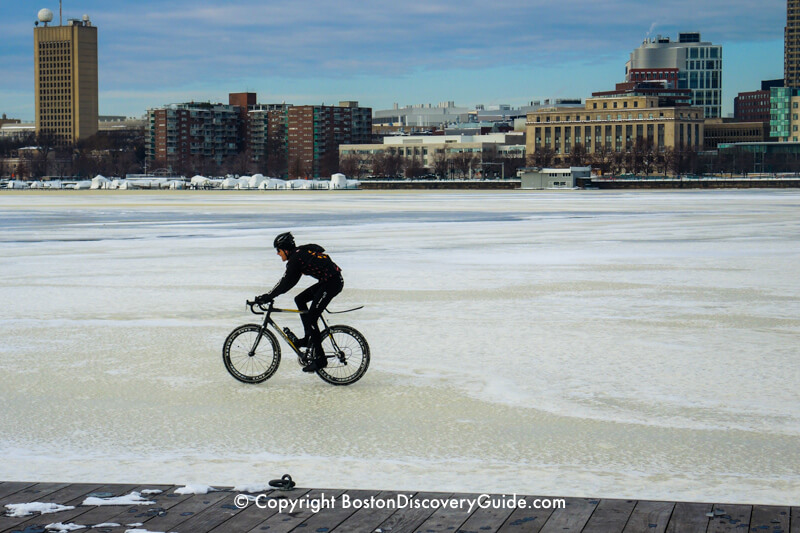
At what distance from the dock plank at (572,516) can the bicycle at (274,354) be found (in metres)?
4.60

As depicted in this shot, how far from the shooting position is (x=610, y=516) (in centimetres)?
632

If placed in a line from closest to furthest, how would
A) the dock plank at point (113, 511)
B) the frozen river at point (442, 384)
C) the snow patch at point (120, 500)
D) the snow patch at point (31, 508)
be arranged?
1. the dock plank at point (113, 511)
2. the snow patch at point (31, 508)
3. the snow patch at point (120, 500)
4. the frozen river at point (442, 384)

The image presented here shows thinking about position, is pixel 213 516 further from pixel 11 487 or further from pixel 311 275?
pixel 311 275

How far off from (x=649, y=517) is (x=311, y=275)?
15.7ft

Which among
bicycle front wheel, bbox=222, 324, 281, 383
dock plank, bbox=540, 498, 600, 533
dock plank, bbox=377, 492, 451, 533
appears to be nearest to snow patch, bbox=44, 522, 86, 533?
dock plank, bbox=377, 492, 451, 533

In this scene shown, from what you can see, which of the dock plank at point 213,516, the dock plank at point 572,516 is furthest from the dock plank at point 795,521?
the dock plank at point 213,516

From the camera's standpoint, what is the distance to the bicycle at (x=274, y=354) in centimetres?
1099

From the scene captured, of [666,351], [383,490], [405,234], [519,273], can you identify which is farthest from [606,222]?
[383,490]

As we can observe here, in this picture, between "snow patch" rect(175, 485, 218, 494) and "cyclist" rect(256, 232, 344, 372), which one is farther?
"cyclist" rect(256, 232, 344, 372)

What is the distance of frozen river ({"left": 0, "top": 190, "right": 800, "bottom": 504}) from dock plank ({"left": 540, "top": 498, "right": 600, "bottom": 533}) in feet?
1.82

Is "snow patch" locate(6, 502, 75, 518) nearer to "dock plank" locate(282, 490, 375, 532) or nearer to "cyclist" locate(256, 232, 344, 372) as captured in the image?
"dock plank" locate(282, 490, 375, 532)

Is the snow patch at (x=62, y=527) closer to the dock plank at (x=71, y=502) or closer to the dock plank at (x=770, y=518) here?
the dock plank at (x=71, y=502)

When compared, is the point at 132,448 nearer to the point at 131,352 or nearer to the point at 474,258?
the point at 131,352

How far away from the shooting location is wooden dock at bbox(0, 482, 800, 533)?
611 cm
